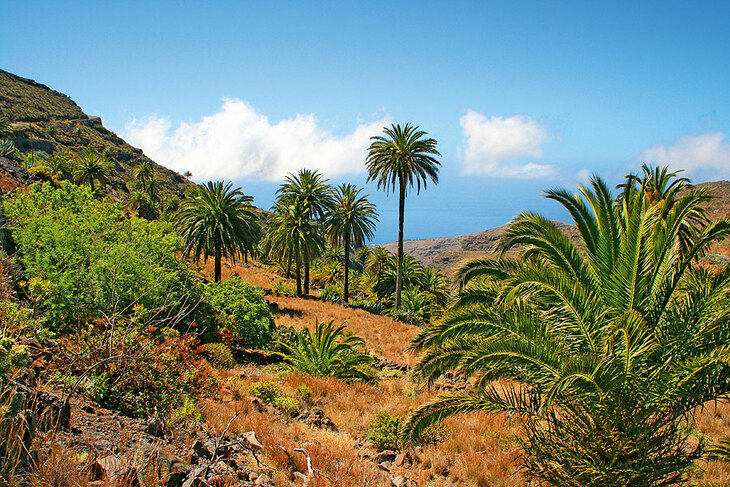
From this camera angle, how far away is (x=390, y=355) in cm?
1814

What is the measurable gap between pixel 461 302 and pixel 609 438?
13.3ft

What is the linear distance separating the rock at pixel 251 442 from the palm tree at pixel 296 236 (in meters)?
23.6

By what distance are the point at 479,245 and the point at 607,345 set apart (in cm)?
13478

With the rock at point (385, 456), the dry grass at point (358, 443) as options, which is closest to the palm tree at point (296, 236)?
the dry grass at point (358, 443)

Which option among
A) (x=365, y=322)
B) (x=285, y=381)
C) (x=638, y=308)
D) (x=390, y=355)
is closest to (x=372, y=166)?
(x=365, y=322)

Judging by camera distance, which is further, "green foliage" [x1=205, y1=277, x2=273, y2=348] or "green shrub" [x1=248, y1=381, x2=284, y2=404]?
"green foliage" [x1=205, y1=277, x2=273, y2=348]

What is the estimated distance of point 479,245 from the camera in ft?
443

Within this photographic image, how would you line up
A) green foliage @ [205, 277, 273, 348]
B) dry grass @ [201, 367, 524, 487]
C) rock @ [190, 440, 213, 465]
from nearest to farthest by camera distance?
Result: rock @ [190, 440, 213, 465] < dry grass @ [201, 367, 524, 487] < green foliage @ [205, 277, 273, 348]

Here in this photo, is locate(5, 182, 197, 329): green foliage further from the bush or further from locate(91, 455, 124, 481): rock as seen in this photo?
the bush

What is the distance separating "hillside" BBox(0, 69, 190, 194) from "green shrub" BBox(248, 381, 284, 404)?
65.0m

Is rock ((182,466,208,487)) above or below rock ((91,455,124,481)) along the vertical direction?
below

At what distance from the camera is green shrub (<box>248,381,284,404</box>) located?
845cm

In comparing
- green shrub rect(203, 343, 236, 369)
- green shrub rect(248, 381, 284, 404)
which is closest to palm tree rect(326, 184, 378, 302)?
green shrub rect(203, 343, 236, 369)

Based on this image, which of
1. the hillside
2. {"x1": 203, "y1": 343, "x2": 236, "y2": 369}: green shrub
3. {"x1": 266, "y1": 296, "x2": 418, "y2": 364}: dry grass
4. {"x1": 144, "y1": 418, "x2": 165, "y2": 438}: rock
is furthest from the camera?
the hillside
